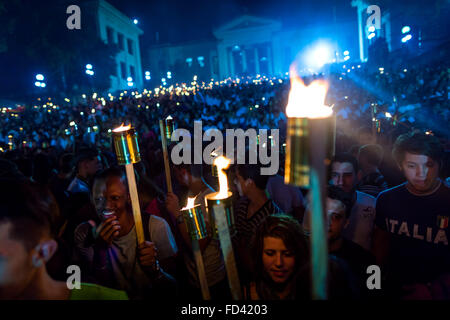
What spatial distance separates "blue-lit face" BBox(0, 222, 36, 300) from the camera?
1524mm

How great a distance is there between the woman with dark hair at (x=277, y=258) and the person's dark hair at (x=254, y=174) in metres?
0.82

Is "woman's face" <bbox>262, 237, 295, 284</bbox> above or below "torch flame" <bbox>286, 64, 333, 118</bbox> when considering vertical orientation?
below

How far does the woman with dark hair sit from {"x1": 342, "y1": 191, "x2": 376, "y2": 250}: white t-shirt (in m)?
1.03

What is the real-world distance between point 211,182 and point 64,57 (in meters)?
32.6

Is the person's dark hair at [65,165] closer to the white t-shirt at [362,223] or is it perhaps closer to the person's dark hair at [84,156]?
the person's dark hair at [84,156]

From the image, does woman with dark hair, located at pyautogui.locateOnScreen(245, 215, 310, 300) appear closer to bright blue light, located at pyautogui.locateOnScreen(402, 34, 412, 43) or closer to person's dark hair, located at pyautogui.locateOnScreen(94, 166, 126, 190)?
person's dark hair, located at pyautogui.locateOnScreen(94, 166, 126, 190)

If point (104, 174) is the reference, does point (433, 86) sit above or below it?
above

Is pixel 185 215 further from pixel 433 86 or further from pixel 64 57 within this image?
pixel 64 57

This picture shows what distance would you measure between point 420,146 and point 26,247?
2.93m

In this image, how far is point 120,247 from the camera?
107 inches

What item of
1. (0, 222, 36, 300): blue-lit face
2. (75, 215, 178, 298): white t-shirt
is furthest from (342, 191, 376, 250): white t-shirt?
(0, 222, 36, 300): blue-lit face

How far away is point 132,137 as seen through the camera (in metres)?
1.79

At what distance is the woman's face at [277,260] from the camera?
2.23m

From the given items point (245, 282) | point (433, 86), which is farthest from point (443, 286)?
point (433, 86)
